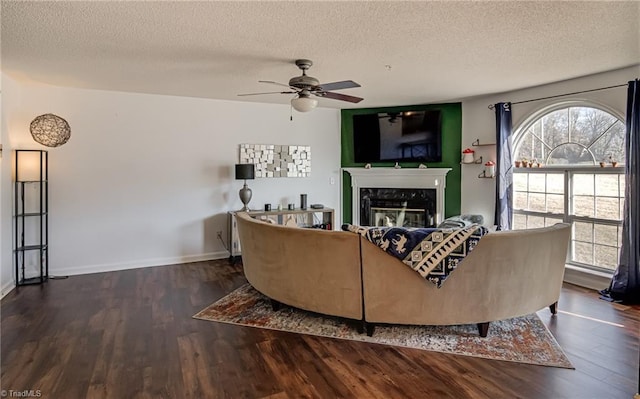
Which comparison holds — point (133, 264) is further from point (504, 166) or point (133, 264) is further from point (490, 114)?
point (490, 114)

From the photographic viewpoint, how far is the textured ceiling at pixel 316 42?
8.03ft

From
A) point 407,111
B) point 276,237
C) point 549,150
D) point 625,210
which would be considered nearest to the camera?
point 276,237

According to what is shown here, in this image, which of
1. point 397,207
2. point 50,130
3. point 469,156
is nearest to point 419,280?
point 469,156

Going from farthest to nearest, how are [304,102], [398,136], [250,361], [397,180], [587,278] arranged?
[397,180], [398,136], [587,278], [304,102], [250,361]

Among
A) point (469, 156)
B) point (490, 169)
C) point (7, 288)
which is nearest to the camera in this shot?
point (7, 288)

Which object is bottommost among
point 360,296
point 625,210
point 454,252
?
point 360,296

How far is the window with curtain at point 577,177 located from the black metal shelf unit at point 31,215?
19.9 ft

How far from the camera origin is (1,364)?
2449 mm

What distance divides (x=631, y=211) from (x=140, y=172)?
569 cm

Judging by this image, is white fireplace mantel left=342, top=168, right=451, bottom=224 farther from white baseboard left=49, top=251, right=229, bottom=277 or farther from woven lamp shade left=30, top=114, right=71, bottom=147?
woven lamp shade left=30, top=114, right=71, bottom=147

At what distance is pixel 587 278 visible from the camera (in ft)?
13.8

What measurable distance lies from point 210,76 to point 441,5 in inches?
103

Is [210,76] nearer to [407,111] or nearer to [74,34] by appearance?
[74,34]

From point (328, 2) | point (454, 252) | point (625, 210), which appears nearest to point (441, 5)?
point (328, 2)
